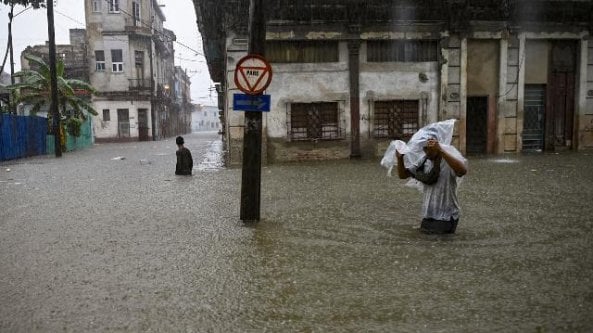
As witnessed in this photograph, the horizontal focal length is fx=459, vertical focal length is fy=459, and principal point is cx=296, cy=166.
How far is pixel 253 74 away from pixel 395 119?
10.5m

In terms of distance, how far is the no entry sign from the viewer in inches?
243

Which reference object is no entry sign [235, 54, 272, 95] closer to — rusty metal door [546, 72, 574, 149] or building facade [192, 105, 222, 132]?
rusty metal door [546, 72, 574, 149]

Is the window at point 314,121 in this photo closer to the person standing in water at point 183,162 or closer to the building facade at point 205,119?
the person standing in water at point 183,162

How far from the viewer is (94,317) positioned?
3381 mm

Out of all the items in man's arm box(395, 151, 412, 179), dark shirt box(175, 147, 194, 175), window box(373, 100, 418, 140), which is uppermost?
window box(373, 100, 418, 140)

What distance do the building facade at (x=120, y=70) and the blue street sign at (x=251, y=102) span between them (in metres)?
34.2

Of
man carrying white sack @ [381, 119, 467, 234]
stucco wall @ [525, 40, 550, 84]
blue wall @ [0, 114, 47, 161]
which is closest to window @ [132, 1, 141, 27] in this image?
blue wall @ [0, 114, 47, 161]

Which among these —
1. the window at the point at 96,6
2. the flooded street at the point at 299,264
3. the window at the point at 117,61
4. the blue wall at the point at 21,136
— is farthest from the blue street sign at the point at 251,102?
the window at the point at 96,6

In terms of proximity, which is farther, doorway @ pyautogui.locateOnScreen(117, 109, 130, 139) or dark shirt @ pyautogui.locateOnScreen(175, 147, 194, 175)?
doorway @ pyautogui.locateOnScreen(117, 109, 130, 139)

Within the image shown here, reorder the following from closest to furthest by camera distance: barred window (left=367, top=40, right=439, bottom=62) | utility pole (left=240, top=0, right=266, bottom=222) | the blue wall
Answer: utility pole (left=240, top=0, right=266, bottom=222)
barred window (left=367, top=40, right=439, bottom=62)
the blue wall

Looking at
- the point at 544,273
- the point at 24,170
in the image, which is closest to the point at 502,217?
the point at 544,273

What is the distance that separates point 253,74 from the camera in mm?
6234

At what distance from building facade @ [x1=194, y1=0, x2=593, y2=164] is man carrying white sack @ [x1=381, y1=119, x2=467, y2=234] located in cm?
980

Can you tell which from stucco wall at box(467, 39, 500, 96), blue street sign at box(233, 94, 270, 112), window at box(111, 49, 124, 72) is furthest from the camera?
window at box(111, 49, 124, 72)
